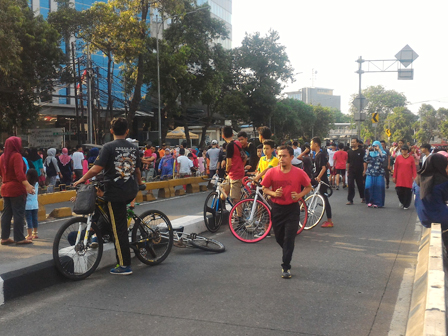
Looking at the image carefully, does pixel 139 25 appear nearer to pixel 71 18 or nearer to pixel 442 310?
pixel 71 18

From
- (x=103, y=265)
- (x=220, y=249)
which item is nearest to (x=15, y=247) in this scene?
(x=103, y=265)

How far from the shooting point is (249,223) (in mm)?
7820

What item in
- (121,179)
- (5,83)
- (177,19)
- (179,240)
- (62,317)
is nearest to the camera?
(62,317)

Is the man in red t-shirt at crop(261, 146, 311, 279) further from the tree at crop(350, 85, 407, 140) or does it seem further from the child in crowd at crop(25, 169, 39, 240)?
the tree at crop(350, 85, 407, 140)

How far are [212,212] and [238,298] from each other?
3805 mm

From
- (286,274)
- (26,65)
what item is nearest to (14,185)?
(286,274)

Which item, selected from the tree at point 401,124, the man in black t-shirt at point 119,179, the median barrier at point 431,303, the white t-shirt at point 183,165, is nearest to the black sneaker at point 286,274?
the median barrier at point 431,303

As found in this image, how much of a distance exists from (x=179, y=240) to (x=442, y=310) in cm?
431

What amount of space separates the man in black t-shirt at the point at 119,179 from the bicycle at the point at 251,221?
251 centimetres

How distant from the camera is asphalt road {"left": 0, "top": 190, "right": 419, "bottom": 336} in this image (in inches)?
163

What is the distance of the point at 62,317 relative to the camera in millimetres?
4363

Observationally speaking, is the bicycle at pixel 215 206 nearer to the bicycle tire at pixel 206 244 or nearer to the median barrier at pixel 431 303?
the bicycle tire at pixel 206 244

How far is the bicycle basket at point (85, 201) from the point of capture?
5367 mm

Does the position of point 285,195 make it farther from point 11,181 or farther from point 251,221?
point 11,181
